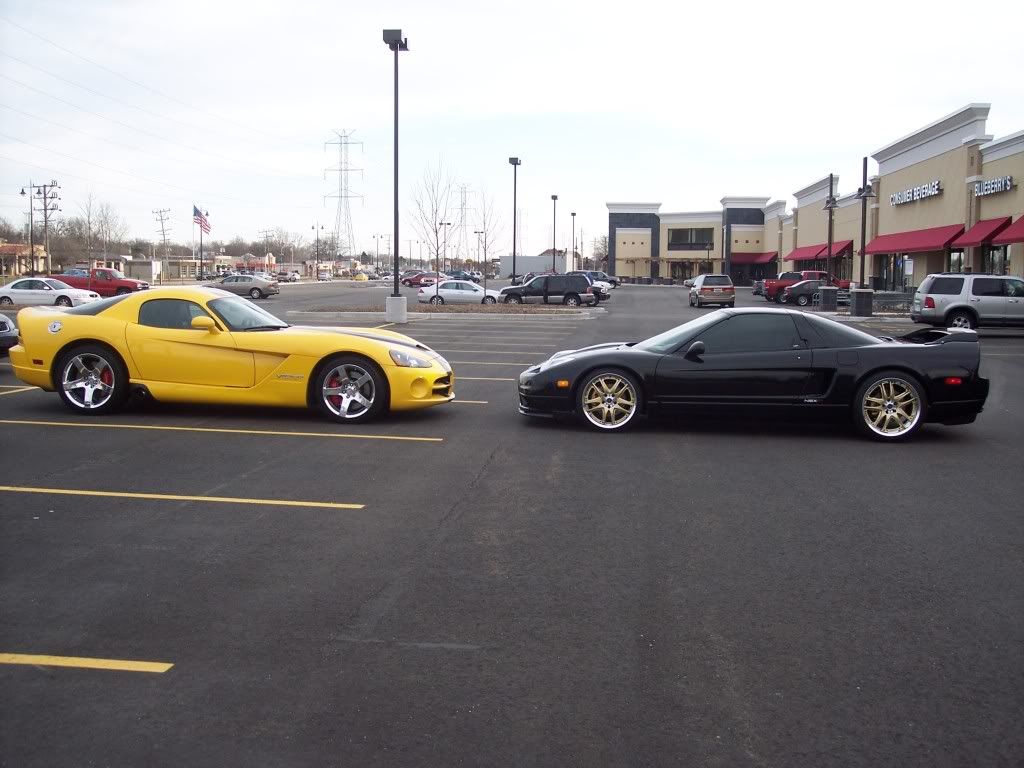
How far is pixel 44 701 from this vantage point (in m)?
3.80

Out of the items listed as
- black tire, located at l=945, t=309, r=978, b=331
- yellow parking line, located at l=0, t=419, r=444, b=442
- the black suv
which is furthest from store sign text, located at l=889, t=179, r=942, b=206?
yellow parking line, located at l=0, t=419, r=444, b=442

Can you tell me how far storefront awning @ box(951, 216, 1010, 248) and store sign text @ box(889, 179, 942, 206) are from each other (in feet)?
14.1

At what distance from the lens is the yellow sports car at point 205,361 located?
33.3 feet

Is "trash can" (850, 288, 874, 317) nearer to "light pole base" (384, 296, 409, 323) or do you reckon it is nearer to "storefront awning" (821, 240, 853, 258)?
"light pole base" (384, 296, 409, 323)

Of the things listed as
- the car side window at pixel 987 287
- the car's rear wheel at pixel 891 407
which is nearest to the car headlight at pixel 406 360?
the car's rear wheel at pixel 891 407

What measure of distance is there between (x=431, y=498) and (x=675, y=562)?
218 centimetres

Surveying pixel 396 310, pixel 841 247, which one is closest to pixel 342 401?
pixel 396 310

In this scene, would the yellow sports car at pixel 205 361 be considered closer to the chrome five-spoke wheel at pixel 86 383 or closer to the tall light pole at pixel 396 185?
the chrome five-spoke wheel at pixel 86 383

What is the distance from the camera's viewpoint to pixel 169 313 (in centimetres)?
1043

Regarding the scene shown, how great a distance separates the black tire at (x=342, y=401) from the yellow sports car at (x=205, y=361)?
0.01 metres

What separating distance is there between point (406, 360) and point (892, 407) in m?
5.11

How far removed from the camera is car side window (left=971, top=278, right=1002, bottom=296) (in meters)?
24.9

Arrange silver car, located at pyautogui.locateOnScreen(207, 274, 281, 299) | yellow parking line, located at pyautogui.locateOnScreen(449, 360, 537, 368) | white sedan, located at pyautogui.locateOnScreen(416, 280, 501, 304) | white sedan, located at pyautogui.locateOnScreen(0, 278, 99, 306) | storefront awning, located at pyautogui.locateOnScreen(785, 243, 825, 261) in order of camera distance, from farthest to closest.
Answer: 1. storefront awning, located at pyautogui.locateOnScreen(785, 243, 825, 261)
2. silver car, located at pyautogui.locateOnScreen(207, 274, 281, 299)
3. white sedan, located at pyautogui.locateOnScreen(416, 280, 501, 304)
4. white sedan, located at pyautogui.locateOnScreen(0, 278, 99, 306)
5. yellow parking line, located at pyautogui.locateOnScreen(449, 360, 537, 368)

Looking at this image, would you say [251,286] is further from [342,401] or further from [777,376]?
[777,376]
